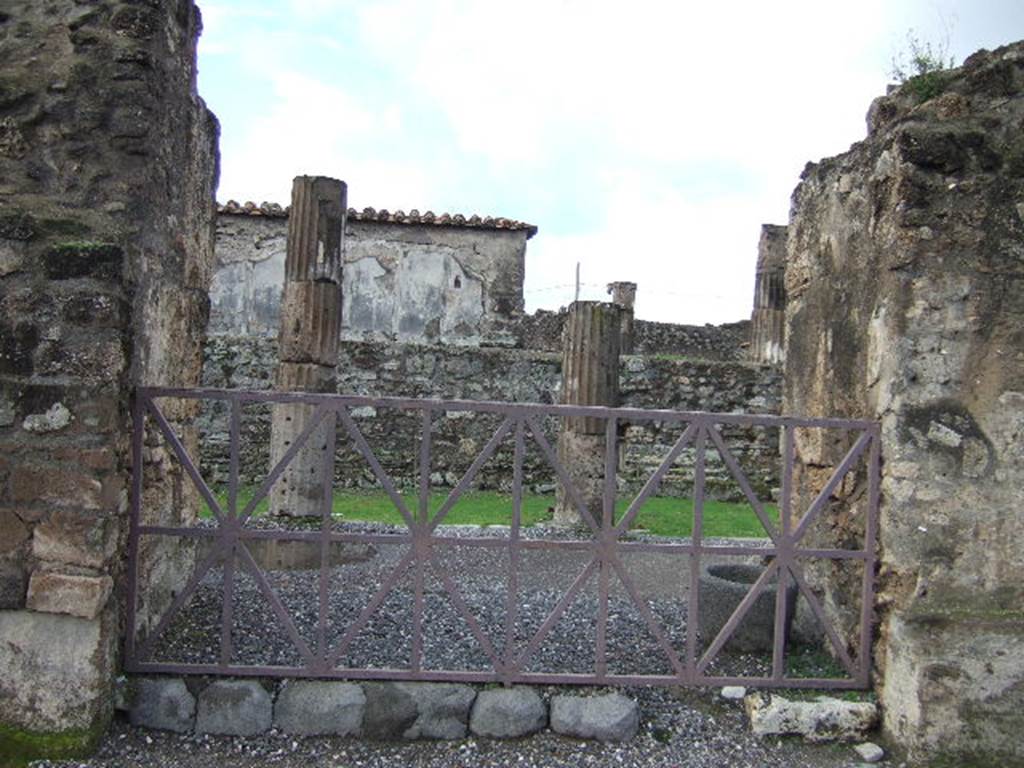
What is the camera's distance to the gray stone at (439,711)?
3.80m

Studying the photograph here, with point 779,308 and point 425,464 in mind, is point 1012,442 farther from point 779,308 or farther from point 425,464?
point 779,308

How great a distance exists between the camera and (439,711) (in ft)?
12.5

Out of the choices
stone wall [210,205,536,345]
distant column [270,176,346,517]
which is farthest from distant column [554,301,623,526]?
stone wall [210,205,536,345]

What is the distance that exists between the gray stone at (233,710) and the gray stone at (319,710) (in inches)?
2.4

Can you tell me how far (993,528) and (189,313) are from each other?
12.9ft

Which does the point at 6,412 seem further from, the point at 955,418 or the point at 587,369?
the point at 587,369

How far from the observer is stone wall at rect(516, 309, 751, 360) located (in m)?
21.7

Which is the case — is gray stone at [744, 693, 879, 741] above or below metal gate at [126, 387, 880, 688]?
below

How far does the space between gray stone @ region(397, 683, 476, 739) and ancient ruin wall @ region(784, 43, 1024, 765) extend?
71.9 inches

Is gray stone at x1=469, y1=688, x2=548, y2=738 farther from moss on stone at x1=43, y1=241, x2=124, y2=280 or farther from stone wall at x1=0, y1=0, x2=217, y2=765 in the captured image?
moss on stone at x1=43, y1=241, x2=124, y2=280

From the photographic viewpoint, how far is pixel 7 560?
137 inches

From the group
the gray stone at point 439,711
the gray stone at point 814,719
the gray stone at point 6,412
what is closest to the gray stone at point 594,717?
the gray stone at point 439,711

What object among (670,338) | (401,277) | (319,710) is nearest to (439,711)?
(319,710)

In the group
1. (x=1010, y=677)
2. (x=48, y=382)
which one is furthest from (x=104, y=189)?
(x=1010, y=677)
